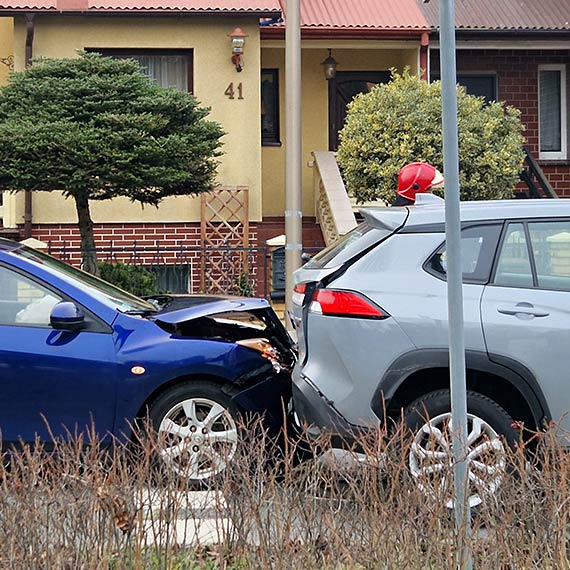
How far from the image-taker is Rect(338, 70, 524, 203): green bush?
13.5 metres

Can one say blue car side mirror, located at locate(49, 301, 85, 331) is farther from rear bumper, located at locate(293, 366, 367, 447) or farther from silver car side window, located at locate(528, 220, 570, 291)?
silver car side window, located at locate(528, 220, 570, 291)

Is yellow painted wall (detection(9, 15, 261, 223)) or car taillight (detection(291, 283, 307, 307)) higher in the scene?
yellow painted wall (detection(9, 15, 261, 223))

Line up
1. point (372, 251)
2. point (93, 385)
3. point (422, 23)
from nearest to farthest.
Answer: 1. point (372, 251)
2. point (93, 385)
3. point (422, 23)

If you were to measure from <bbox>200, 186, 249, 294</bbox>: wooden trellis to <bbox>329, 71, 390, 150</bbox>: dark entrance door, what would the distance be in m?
3.42

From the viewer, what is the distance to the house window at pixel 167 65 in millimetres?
15336

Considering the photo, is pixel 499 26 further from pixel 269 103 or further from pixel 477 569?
pixel 477 569

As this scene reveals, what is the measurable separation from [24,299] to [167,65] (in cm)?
983

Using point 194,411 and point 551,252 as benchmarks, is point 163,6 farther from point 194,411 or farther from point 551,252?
point 551,252

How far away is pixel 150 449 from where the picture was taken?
375cm

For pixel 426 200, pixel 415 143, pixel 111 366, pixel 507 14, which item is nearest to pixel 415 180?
pixel 426 200

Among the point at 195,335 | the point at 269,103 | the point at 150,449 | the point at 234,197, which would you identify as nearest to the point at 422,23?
the point at 269,103

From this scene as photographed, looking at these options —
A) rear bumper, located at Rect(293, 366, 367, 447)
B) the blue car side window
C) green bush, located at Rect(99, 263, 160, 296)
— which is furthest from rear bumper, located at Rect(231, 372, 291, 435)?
green bush, located at Rect(99, 263, 160, 296)

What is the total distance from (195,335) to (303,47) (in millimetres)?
11402

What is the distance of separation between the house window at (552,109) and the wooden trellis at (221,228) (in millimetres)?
6239
